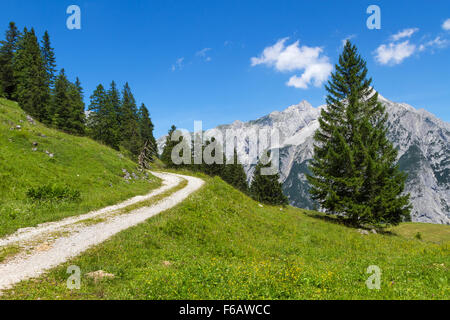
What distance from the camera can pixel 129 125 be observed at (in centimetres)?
6488

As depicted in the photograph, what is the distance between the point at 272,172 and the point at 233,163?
2391cm

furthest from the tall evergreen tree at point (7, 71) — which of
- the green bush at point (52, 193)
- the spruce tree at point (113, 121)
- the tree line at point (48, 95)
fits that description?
the green bush at point (52, 193)

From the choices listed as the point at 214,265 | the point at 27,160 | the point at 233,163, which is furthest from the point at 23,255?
the point at 233,163

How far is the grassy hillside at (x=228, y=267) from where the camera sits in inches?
236

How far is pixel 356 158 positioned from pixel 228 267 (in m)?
19.6

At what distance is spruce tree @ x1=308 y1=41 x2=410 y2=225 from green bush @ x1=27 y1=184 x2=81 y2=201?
72.2 ft

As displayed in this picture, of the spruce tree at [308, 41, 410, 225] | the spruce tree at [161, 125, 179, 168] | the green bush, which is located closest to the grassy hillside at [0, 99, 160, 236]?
the green bush

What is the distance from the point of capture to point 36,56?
47562mm

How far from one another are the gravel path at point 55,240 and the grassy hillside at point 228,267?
603 mm

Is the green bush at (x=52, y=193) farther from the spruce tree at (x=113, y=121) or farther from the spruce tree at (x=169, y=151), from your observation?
the spruce tree at (x=169, y=151)

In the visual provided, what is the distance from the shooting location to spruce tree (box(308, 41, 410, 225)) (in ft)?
69.4

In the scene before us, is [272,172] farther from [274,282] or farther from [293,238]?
[274,282]

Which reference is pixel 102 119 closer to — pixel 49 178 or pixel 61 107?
pixel 61 107

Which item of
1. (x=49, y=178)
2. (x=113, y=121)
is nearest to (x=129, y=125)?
(x=113, y=121)
